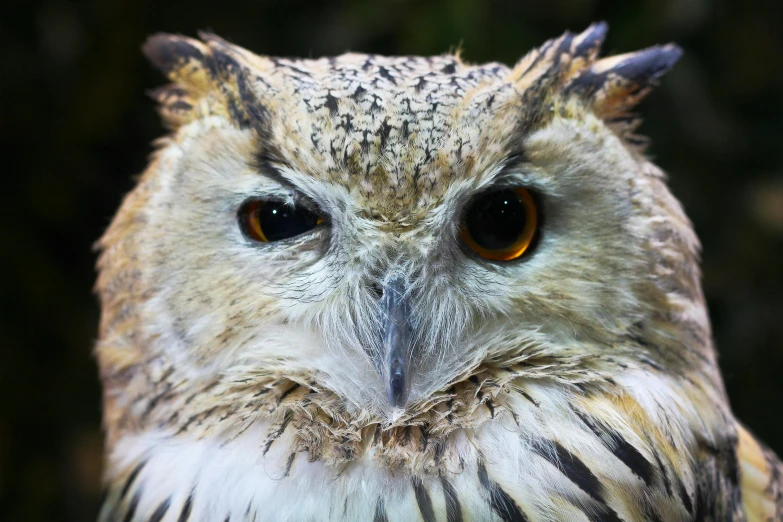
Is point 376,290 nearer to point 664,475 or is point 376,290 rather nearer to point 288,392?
point 288,392

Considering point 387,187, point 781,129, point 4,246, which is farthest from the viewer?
point 781,129

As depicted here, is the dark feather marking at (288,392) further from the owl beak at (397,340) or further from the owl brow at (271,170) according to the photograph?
the owl brow at (271,170)

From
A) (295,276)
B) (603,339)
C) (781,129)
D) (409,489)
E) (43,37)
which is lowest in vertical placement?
(409,489)

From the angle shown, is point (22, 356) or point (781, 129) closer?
point (22, 356)

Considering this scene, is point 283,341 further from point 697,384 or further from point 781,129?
point 781,129

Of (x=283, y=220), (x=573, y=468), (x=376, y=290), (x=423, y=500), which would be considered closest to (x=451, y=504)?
(x=423, y=500)

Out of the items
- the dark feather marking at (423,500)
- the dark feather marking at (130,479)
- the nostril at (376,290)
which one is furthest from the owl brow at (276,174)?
the dark feather marking at (130,479)

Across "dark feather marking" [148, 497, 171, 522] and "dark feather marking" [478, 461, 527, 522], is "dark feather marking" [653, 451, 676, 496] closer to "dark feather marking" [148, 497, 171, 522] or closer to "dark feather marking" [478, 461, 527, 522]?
"dark feather marking" [478, 461, 527, 522]

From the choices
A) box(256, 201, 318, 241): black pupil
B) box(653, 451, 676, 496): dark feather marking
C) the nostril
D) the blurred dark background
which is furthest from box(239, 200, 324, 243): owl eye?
the blurred dark background

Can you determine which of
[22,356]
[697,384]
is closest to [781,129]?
[697,384]
